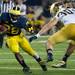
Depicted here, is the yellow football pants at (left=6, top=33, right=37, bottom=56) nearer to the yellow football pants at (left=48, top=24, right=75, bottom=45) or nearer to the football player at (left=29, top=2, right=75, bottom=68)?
the football player at (left=29, top=2, right=75, bottom=68)

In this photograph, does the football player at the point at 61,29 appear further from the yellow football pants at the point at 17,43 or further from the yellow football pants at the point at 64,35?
the yellow football pants at the point at 17,43

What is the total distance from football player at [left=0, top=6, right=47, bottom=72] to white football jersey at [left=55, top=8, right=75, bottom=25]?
711mm

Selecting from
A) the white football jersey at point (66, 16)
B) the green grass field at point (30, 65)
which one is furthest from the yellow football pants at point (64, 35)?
the green grass field at point (30, 65)

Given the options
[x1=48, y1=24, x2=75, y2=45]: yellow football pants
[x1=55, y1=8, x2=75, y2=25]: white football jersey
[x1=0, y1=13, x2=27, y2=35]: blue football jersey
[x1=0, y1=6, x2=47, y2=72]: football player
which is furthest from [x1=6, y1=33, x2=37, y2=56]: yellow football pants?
[x1=55, y1=8, x2=75, y2=25]: white football jersey

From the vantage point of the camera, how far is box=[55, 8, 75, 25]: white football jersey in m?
10.2

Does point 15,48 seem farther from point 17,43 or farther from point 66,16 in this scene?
point 66,16

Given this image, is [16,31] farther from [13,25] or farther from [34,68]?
[34,68]

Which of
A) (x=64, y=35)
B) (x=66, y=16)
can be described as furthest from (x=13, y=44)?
(x=66, y=16)

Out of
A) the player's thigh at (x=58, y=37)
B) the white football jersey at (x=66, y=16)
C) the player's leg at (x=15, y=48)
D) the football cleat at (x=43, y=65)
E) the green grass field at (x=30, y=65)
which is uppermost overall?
the white football jersey at (x=66, y=16)

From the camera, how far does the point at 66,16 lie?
33.7 feet

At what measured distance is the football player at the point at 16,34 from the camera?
10.3m

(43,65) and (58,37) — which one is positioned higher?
(58,37)

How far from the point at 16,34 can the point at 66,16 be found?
1.10 metres

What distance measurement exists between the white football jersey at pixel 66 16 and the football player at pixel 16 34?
Result: 0.71 m
